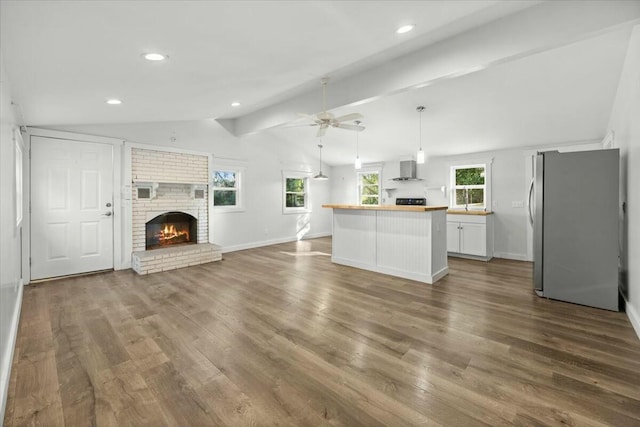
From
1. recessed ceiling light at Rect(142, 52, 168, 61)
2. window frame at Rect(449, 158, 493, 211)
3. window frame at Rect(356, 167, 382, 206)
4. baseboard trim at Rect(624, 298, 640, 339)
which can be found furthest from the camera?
window frame at Rect(356, 167, 382, 206)

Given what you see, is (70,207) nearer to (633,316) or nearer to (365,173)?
(365,173)

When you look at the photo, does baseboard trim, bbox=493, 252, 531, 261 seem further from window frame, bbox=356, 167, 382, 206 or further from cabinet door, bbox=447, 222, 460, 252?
window frame, bbox=356, 167, 382, 206

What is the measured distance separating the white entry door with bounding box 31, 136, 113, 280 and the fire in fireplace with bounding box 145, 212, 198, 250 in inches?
29.5

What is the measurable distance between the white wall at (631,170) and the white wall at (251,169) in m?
6.47

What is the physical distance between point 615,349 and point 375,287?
2.32 meters

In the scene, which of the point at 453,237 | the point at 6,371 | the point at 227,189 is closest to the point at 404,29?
the point at 6,371

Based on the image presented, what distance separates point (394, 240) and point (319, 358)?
2.71 metres

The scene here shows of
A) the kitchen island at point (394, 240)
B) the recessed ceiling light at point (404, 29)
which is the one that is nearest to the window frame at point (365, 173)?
the kitchen island at point (394, 240)

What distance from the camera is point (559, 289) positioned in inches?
136

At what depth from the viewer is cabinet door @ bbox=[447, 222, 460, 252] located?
19.7 ft

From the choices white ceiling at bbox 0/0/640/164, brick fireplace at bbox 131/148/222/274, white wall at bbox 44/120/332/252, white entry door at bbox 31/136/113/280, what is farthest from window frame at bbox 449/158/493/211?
white entry door at bbox 31/136/113/280

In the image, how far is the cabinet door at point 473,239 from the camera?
5641 mm

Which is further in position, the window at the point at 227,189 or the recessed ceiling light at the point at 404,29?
the window at the point at 227,189

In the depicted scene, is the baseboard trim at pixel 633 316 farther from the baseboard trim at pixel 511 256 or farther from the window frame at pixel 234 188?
the window frame at pixel 234 188
